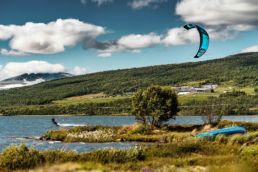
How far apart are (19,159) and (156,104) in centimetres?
6731

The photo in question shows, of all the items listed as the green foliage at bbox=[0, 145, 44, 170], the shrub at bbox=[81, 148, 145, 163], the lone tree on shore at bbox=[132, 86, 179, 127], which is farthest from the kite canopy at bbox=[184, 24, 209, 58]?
the lone tree on shore at bbox=[132, 86, 179, 127]

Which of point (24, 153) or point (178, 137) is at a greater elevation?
point (24, 153)

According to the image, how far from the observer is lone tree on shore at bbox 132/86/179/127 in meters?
91.4

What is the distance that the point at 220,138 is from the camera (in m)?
44.2

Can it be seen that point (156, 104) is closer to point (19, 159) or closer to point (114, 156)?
point (114, 156)

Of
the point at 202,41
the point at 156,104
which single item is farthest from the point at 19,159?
the point at 156,104

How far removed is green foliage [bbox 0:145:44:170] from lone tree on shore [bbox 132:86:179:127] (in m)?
65.3

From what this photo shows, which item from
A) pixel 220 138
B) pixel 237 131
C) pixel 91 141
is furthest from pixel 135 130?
pixel 220 138

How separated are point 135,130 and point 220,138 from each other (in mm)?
40067

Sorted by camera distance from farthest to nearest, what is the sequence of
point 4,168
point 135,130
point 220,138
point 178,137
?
1. point 135,130
2. point 178,137
3. point 220,138
4. point 4,168

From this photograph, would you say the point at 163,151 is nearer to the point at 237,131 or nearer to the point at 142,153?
the point at 142,153

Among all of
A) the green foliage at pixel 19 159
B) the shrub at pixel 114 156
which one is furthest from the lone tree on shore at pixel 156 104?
the green foliage at pixel 19 159

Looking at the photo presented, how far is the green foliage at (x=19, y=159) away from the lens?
2527 cm

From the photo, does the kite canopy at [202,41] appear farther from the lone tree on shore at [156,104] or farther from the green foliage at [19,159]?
the lone tree on shore at [156,104]
